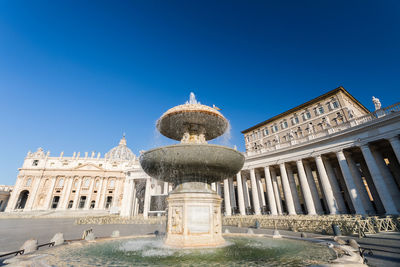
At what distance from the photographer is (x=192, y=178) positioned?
7.50m

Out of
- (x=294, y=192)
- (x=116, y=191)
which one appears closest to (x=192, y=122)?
(x=294, y=192)

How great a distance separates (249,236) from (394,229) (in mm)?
10439

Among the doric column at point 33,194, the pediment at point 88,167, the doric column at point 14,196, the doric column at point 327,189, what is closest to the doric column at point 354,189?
the doric column at point 327,189

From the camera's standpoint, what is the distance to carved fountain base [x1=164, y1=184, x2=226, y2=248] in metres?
6.32

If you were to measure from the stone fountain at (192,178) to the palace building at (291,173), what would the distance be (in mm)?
17945

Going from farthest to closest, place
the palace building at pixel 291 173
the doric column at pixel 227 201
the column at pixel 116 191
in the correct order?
the column at pixel 116 191, the doric column at pixel 227 201, the palace building at pixel 291 173

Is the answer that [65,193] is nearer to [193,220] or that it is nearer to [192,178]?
[192,178]

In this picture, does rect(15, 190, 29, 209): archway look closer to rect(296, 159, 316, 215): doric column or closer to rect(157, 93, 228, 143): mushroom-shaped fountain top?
rect(157, 93, 228, 143): mushroom-shaped fountain top

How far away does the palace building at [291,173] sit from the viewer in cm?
1791

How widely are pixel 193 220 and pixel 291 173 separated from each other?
23863mm

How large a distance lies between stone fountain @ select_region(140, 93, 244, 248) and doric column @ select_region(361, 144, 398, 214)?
57.7 ft

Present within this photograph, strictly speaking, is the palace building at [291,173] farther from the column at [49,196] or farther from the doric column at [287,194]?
the column at [49,196]

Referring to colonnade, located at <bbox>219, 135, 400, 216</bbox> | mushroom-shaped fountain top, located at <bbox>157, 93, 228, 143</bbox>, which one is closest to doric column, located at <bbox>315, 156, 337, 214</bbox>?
colonnade, located at <bbox>219, 135, 400, 216</bbox>

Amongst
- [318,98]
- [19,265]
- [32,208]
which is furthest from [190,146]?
[32,208]
